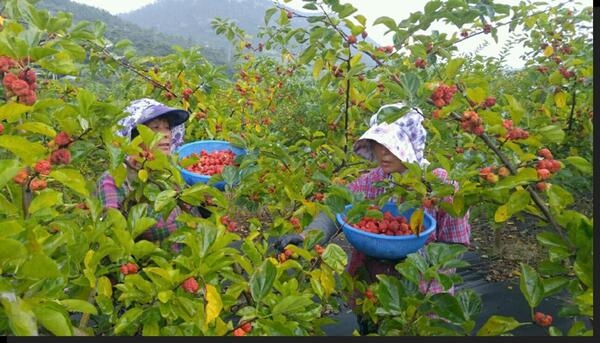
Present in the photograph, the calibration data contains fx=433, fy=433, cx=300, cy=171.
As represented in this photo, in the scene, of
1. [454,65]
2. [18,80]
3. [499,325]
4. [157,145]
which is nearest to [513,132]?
[454,65]

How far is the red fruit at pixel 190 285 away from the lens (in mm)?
836

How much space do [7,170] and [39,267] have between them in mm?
158

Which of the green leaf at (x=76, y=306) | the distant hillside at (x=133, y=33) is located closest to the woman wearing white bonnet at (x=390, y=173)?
the green leaf at (x=76, y=306)

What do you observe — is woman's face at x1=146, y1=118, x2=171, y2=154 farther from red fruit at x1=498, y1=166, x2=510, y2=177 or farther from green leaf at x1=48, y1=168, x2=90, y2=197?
red fruit at x1=498, y1=166, x2=510, y2=177

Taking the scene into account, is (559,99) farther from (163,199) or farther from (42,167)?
(42,167)

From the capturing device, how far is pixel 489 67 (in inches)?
176

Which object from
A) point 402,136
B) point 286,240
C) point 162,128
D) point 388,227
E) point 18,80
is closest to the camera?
point 18,80

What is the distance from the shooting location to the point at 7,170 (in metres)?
0.67

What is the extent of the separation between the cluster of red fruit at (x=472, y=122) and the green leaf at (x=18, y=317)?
92cm

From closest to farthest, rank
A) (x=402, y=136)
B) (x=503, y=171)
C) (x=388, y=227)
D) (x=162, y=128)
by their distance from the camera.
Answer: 1. (x=503, y=171)
2. (x=388, y=227)
3. (x=402, y=136)
4. (x=162, y=128)

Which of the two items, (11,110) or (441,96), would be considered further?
(441,96)

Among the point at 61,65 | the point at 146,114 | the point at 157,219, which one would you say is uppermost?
the point at 61,65

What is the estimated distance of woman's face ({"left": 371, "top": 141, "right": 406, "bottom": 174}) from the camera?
1775mm

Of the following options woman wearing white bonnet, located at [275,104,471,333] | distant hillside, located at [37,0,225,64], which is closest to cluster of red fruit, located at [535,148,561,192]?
woman wearing white bonnet, located at [275,104,471,333]
